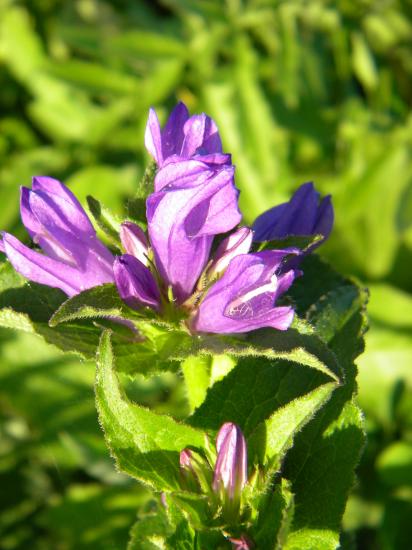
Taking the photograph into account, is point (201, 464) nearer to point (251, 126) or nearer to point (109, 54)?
point (251, 126)

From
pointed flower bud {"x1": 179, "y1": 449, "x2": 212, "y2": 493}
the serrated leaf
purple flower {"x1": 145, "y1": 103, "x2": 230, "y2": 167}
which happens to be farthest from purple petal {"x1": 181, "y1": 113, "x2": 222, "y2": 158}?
pointed flower bud {"x1": 179, "y1": 449, "x2": 212, "y2": 493}

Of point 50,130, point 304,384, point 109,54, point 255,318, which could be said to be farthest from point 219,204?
point 50,130

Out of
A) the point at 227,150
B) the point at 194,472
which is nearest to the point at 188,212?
the point at 194,472

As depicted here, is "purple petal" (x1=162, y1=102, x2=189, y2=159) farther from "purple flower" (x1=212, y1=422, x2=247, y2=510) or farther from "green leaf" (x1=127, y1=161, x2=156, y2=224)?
"purple flower" (x1=212, y1=422, x2=247, y2=510)

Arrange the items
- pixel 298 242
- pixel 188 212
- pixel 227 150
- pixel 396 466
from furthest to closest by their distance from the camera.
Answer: pixel 227 150, pixel 396 466, pixel 298 242, pixel 188 212

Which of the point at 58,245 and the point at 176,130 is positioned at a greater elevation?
the point at 176,130

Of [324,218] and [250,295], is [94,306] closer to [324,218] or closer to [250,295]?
[250,295]
